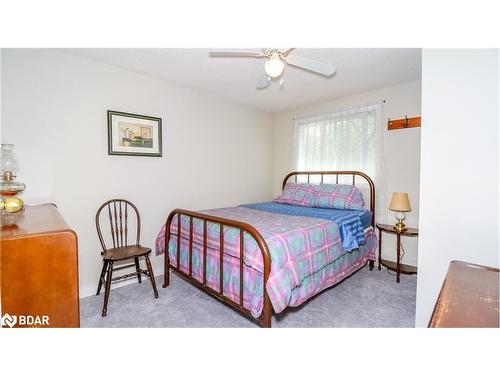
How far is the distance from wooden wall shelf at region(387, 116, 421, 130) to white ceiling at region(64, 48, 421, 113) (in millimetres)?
445

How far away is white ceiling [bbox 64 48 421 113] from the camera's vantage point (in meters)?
2.18

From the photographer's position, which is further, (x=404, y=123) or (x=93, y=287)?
(x=404, y=123)

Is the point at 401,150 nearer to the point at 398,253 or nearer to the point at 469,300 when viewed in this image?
the point at 398,253

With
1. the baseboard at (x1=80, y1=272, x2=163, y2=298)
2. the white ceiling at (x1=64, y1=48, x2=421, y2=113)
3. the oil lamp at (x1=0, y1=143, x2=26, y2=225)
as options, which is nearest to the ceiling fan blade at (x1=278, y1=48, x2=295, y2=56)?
the white ceiling at (x1=64, y1=48, x2=421, y2=113)

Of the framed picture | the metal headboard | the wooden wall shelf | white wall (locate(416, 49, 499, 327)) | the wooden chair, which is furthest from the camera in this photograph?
the metal headboard

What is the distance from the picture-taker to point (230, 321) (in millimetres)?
1885

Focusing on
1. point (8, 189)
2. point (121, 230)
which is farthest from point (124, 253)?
point (8, 189)

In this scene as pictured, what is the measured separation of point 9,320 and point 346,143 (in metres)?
3.51

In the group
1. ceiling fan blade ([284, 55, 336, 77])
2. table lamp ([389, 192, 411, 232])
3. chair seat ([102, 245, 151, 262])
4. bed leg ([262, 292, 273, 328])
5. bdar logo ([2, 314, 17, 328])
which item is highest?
ceiling fan blade ([284, 55, 336, 77])

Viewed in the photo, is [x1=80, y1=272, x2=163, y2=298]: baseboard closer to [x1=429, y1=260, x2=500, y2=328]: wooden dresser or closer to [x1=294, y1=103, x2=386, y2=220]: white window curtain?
[x1=429, y1=260, x2=500, y2=328]: wooden dresser

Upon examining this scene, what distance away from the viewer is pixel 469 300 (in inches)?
28.9
